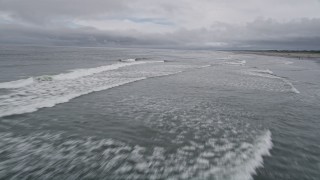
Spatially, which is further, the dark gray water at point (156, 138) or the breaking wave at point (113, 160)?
the dark gray water at point (156, 138)

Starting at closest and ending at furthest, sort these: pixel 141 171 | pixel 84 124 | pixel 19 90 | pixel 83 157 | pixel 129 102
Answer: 1. pixel 141 171
2. pixel 83 157
3. pixel 84 124
4. pixel 129 102
5. pixel 19 90

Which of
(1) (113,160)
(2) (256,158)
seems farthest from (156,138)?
(2) (256,158)

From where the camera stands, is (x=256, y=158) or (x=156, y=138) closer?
(x=256, y=158)

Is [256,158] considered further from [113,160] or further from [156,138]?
[113,160]

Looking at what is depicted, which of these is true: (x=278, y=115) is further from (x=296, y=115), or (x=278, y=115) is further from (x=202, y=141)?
(x=202, y=141)

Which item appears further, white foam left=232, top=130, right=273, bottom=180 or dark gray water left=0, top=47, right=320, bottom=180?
dark gray water left=0, top=47, right=320, bottom=180

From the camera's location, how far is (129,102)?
1232cm

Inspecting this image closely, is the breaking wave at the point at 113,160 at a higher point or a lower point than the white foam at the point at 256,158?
lower

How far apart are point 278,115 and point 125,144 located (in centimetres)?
716

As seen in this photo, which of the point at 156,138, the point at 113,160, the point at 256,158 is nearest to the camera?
the point at 113,160

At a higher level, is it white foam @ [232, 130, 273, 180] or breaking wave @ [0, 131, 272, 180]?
white foam @ [232, 130, 273, 180]

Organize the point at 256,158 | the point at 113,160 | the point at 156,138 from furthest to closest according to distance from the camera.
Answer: the point at 156,138 < the point at 256,158 < the point at 113,160

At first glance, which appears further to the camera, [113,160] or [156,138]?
[156,138]

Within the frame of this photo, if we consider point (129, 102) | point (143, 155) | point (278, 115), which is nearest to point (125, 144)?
point (143, 155)
